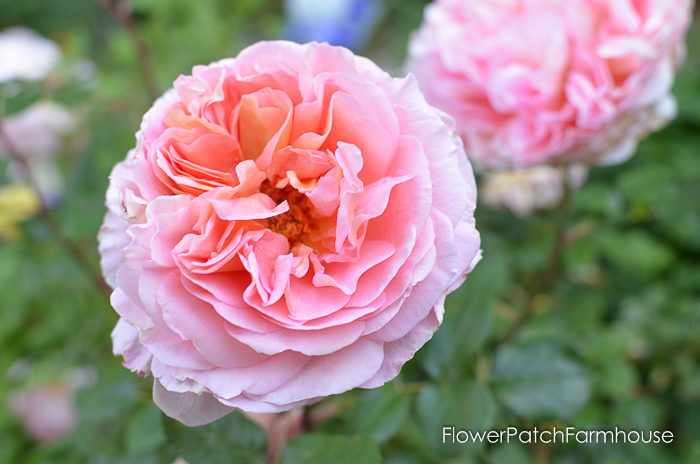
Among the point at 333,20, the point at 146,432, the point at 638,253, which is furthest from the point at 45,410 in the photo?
the point at 333,20

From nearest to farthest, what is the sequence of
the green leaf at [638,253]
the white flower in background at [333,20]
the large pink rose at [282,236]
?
the large pink rose at [282,236] < the green leaf at [638,253] < the white flower in background at [333,20]

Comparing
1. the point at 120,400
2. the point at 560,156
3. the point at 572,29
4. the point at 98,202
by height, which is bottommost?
the point at 120,400

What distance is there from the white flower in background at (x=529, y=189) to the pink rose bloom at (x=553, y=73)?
260 millimetres

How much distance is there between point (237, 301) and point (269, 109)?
0.49 ft

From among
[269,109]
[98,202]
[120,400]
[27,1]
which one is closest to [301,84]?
[269,109]

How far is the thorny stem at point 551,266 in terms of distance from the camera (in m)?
0.78

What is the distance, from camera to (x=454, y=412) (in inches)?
20.4

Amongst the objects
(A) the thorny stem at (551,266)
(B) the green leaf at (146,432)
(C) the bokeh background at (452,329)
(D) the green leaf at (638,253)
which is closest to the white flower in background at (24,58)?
(C) the bokeh background at (452,329)

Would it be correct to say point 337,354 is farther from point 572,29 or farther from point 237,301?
point 572,29

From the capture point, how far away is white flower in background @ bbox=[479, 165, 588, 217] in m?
0.95

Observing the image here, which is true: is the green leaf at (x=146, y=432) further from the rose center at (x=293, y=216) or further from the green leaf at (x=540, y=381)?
the green leaf at (x=540, y=381)

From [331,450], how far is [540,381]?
258 mm

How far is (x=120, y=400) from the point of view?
64cm

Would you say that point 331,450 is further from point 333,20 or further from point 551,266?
point 333,20
